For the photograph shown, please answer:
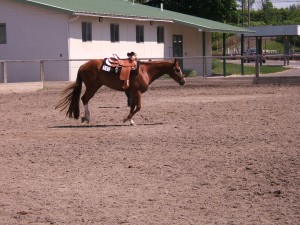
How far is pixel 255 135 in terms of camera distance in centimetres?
1320

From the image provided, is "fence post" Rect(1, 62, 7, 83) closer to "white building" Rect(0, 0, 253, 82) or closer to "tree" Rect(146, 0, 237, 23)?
"white building" Rect(0, 0, 253, 82)

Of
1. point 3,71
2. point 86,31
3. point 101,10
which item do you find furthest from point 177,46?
point 3,71

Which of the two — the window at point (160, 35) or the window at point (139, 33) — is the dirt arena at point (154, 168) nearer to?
the window at point (139, 33)

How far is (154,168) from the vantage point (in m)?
10.2

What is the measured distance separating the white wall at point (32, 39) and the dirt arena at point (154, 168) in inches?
522

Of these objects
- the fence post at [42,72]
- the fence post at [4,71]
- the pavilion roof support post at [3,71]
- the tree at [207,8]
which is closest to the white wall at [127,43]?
the fence post at [42,72]

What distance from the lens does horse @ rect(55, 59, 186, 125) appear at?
52.1 ft

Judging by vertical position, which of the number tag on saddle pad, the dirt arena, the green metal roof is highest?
the green metal roof

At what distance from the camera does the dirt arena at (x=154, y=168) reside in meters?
7.72

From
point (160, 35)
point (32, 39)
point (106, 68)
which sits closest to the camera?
point (106, 68)

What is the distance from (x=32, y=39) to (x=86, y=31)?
2696mm

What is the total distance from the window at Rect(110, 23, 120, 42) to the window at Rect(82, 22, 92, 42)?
82.0 inches

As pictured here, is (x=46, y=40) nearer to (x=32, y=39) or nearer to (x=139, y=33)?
(x=32, y=39)

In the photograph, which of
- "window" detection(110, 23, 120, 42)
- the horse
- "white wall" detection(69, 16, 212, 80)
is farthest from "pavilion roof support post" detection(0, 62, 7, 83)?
the horse
